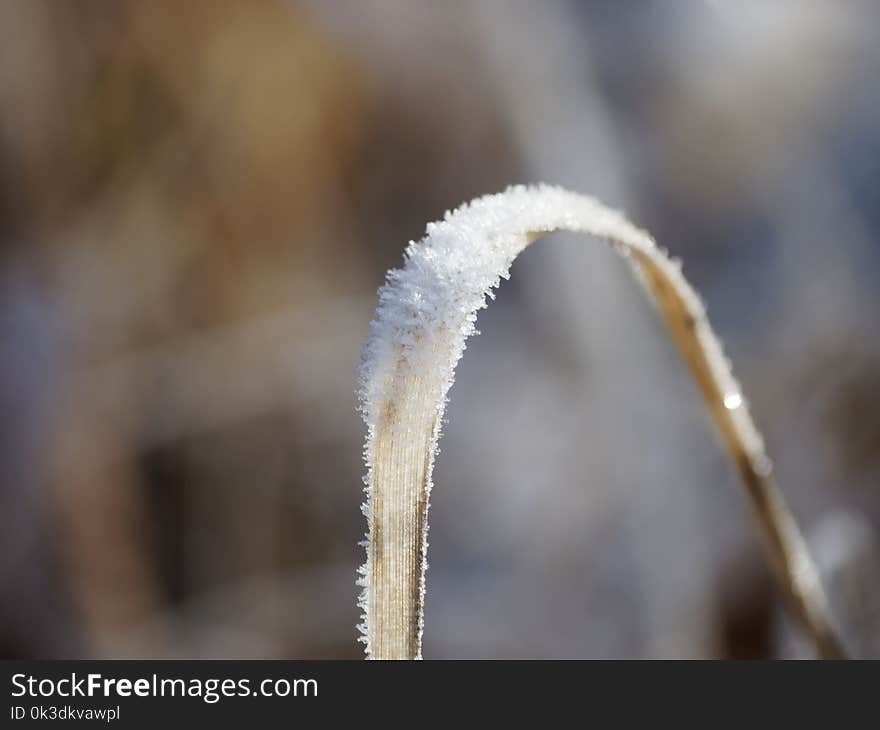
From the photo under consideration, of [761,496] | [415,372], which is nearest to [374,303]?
[761,496]

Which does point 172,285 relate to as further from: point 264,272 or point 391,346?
point 391,346

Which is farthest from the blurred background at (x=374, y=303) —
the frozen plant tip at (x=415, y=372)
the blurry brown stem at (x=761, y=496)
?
the frozen plant tip at (x=415, y=372)

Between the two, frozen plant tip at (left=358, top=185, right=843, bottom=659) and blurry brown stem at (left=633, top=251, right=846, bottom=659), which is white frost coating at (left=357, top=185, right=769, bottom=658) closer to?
frozen plant tip at (left=358, top=185, right=843, bottom=659)

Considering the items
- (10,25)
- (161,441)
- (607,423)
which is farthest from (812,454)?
(10,25)

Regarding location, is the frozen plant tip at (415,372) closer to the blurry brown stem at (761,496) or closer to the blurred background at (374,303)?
the blurry brown stem at (761,496)

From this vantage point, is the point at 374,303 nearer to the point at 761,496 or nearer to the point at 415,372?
the point at 761,496

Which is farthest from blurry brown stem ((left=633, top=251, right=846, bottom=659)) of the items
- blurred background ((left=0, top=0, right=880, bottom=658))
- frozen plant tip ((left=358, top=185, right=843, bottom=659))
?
blurred background ((left=0, top=0, right=880, bottom=658))
